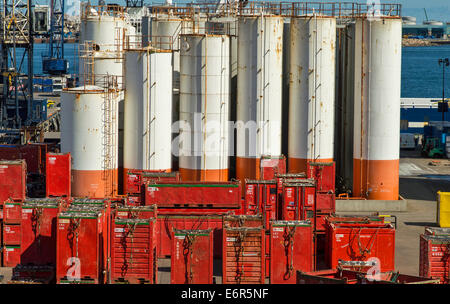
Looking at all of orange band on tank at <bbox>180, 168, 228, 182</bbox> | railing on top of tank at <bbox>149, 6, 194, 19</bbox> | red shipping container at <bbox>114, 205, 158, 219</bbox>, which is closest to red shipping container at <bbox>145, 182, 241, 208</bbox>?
red shipping container at <bbox>114, 205, 158, 219</bbox>

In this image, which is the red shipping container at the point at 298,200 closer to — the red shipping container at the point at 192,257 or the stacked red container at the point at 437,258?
the red shipping container at the point at 192,257

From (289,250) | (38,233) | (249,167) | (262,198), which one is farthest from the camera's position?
(249,167)

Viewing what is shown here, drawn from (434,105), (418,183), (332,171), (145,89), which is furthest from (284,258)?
(434,105)

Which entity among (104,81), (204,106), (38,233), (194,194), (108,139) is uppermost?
(104,81)

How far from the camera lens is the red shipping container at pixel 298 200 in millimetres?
35750

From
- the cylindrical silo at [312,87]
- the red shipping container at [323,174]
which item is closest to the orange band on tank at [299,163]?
the cylindrical silo at [312,87]

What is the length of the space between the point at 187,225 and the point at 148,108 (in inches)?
448

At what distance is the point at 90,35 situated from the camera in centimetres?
5125

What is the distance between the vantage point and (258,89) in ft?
152

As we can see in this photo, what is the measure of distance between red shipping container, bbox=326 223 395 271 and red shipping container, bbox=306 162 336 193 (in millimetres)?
10270

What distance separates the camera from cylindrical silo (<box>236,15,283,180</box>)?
46094mm

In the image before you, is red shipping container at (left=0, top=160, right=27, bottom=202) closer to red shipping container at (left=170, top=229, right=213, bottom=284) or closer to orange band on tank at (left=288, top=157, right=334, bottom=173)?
red shipping container at (left=170, top=229, right=213, bottom=284)

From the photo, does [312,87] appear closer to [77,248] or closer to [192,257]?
[192,257]

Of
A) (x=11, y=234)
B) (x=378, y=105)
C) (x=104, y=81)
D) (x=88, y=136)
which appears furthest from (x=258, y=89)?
(x=11, y=234)
